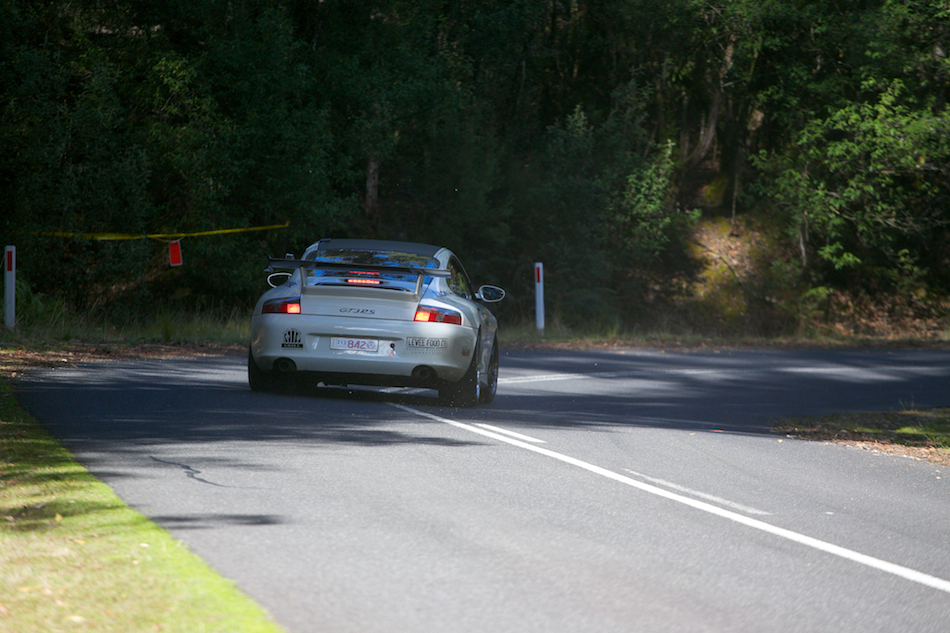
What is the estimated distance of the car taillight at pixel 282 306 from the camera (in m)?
10.5

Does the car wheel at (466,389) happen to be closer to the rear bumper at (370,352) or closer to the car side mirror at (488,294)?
the rear bumper at (370,352)

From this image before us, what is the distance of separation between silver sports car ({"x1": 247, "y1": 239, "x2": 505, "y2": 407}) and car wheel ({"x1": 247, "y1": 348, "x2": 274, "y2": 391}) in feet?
0.24

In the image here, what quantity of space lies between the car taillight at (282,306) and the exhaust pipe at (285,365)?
0.46m

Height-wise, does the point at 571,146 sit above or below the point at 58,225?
above

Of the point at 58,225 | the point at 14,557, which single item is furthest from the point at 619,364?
the point at 14,557

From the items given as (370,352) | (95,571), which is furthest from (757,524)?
(370,352)

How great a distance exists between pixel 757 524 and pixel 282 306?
5.65 meters

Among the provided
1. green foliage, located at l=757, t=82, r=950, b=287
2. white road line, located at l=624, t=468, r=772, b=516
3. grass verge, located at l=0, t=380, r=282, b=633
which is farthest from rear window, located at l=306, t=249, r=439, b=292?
green foliage, located at l=757, t=82, r=950, b=287

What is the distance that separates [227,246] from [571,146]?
10383mm

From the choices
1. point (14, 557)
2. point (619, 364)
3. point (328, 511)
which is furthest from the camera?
point (619, 364)

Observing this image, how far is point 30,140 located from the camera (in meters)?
21.8

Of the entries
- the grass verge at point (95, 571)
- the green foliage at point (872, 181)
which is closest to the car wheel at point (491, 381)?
the grass verge at point (95, 571)

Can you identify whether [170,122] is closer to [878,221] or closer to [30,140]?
[30,140]

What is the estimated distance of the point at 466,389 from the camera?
10891mm
